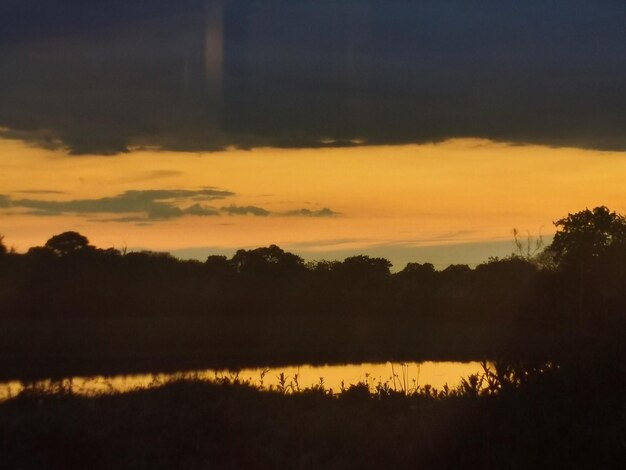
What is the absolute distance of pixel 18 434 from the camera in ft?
40.0

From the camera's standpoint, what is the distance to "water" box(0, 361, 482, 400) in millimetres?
19188

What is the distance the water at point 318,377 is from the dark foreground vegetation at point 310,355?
1566mm

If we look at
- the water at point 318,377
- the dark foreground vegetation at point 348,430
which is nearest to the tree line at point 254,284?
the water at point 318,377

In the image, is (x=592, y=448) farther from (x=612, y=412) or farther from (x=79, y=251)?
(x=79, y=251)

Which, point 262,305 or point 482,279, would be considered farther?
point 482,279

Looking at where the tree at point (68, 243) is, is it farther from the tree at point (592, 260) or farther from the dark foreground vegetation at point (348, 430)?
the dark foreground vegetation at point (348, 430)

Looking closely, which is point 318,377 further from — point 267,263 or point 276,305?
point 267,263

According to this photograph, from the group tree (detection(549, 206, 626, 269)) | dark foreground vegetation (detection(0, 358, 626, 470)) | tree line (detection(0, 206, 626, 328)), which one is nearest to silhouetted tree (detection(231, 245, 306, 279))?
tree line (detection(0, 206, 626, 328))

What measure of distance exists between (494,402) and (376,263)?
61943mm

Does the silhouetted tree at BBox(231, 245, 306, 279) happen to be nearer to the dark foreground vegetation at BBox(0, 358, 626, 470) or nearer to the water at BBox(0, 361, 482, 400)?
the water at BBox(0, 361, 482, 400)

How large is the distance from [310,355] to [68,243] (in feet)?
113

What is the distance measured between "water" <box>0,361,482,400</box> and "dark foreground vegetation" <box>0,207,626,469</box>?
157 centimetres

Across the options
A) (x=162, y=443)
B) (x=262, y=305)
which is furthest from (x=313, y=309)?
(x=162, y=443)

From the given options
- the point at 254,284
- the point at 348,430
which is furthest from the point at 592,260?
the point at 254,284
